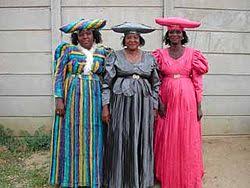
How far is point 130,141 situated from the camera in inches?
165

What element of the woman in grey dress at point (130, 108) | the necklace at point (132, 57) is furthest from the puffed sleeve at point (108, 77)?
the necklace at point (132, 57)

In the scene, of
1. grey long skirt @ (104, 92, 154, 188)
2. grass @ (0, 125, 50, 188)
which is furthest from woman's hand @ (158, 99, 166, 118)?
grass @ (0, 125, 50, 188)

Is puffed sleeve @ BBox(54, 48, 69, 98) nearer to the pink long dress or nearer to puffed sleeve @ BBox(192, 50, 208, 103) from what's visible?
the pink long dress

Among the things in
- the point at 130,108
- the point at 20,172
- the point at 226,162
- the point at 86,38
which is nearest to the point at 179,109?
the point at 130,108

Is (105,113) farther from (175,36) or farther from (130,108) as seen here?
Answer: (175,36)

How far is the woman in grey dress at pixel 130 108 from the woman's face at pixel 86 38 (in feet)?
0.83

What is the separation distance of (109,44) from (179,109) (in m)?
2.15

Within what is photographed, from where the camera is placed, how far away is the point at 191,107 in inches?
167

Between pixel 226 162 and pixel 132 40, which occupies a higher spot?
pixel 132 40

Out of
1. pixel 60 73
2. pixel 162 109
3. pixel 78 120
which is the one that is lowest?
pixel 78 120

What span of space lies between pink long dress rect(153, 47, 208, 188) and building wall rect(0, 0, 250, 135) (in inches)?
72.3

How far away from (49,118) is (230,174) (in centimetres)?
276

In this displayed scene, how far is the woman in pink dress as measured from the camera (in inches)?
166

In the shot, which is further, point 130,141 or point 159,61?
point 159,61
